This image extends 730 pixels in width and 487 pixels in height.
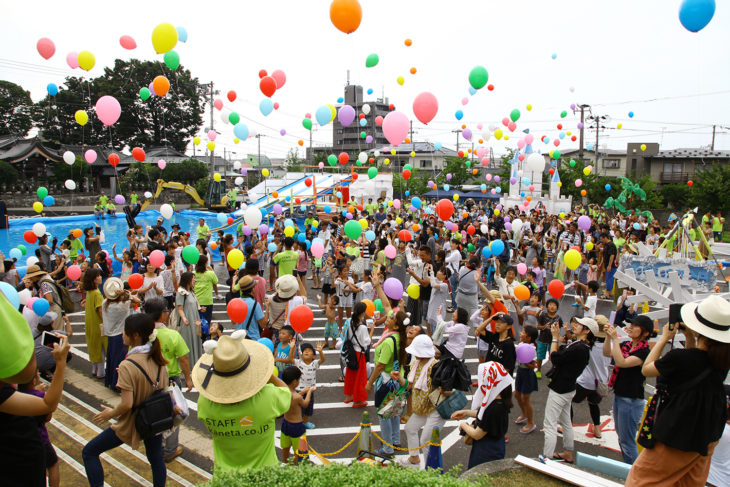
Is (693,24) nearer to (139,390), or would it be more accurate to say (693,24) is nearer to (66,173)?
(139,390)

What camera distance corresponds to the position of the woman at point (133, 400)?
11.1 ft

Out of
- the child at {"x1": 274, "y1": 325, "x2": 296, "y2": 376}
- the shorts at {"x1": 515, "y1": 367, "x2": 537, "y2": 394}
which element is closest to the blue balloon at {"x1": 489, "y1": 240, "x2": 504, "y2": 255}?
the shorts at {"x1": 515, "y1": 367, "x2": 537, "y2": 394}

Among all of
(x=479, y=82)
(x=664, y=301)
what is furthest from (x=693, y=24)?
(x=479, y=82)

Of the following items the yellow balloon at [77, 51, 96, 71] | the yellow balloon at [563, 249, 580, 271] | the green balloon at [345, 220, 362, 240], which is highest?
the yellow balloon at [77, 51, 96, 71]

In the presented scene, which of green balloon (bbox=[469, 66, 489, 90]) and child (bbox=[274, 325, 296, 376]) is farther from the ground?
green balloon (bbox=[469, 66, 489, 90])

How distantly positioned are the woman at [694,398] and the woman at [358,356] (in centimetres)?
306

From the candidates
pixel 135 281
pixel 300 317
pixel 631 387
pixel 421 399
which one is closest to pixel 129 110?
pixel 135 281

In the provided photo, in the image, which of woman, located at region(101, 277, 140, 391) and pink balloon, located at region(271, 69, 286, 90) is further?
pink balloon, located at region(271, 69, 286, 90)

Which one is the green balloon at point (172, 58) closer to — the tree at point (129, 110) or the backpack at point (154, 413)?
the backpack at point (154, 413)

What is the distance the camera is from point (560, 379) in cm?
433

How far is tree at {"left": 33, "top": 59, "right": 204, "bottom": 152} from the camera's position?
39156 millimetres

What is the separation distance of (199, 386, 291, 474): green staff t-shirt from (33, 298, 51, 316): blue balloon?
340 centimetres

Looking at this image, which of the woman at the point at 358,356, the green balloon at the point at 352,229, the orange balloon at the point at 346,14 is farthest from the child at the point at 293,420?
the green balloon at the point at 352,229

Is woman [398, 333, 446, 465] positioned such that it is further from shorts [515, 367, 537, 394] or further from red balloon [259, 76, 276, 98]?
red balloon [259, 76, 276, 98]
